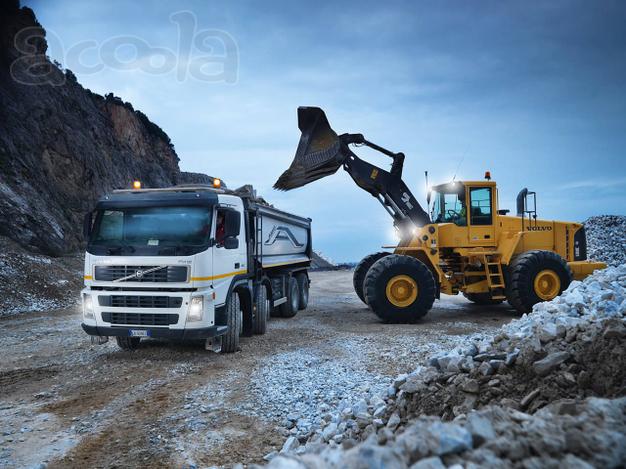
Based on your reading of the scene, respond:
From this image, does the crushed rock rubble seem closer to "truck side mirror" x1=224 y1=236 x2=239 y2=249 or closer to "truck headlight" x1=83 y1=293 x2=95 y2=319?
"truck side mirror" x1=224 y1=236 x2=239 y2=249

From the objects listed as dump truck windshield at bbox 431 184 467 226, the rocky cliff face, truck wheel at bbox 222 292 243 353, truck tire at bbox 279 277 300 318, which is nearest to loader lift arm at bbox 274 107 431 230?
dump truck windshield at bbox 431 184 467 226

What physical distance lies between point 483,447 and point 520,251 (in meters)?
11.0

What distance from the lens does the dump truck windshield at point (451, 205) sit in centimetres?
1214

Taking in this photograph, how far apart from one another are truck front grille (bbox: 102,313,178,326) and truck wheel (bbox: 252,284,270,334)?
97.4 inches

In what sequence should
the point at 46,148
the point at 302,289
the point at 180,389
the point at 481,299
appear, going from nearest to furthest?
the point at 180,389, the point at 302,289, the point at 481,299, the point at 46,148

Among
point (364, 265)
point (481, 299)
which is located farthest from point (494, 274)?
point (364, 265)

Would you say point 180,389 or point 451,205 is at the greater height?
point 451,205

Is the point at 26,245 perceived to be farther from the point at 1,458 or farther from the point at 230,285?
the point at 1,458

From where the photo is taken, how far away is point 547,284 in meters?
11.4

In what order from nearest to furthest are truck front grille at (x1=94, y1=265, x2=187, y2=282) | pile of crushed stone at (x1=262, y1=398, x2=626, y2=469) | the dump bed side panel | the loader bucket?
pile of crushed stone at (x1=262, y1=398, x2=626, y2=469) → truck front grille at (x1=94, y1=265, x2=187, y2=282) → the dump bed side panel → the loader bucket

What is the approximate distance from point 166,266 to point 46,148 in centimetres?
1959

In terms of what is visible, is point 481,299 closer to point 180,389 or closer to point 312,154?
point 312,154

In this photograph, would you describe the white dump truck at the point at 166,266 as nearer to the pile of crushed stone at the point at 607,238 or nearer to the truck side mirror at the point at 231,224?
the truck side mirror at the point at 231,224

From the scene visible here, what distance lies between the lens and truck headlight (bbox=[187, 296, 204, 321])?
7361 mm
